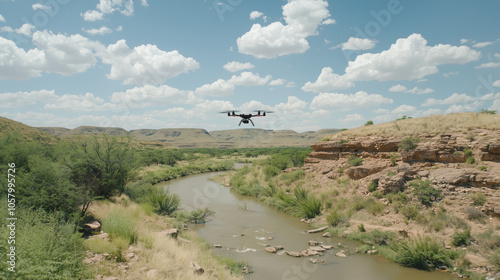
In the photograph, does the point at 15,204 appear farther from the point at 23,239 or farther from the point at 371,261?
the point at 371,261

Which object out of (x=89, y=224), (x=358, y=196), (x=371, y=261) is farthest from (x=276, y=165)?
(x=89, y=224)

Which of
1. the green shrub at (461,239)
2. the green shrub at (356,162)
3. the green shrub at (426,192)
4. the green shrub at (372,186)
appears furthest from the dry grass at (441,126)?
the green shrub at (461,239)

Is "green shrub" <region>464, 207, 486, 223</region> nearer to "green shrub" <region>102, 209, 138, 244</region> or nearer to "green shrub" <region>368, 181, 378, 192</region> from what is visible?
"green shrub" <region>368, 181, 378, 192</region>

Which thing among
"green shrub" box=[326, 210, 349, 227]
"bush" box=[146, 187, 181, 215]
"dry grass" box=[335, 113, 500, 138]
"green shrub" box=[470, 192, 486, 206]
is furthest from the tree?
"dry grass" box=[335, 113, 500, 138]

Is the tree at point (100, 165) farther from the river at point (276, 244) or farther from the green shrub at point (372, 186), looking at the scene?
the green shrub at point (372, 186)

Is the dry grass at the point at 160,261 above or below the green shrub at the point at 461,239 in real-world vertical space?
above

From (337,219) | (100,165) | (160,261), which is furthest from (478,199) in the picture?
(100,165)

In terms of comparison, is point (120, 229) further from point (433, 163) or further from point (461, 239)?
point (433, 163)
